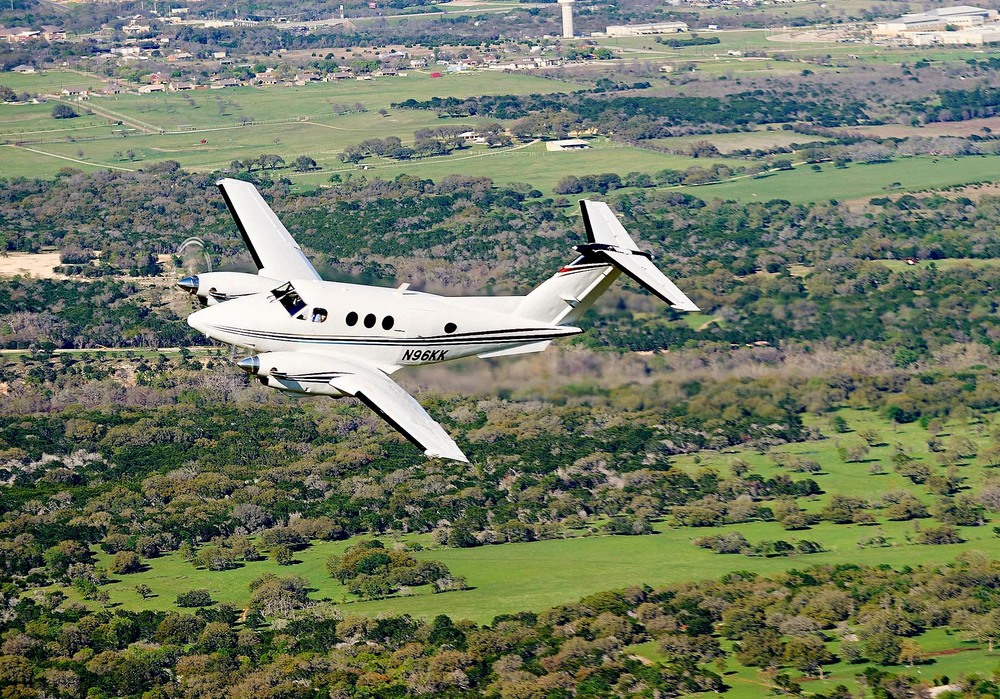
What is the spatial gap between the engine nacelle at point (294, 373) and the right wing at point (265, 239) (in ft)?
25.7

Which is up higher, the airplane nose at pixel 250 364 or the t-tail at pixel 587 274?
the t-tail at pixel 587 274

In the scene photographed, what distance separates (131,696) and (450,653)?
2080 cm

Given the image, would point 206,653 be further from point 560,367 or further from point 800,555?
point 800,555

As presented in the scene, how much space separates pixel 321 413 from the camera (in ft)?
545

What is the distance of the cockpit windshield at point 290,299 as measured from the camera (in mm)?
71875

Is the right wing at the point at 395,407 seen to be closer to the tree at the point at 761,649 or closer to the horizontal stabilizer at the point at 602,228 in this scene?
the horizontal stabilizer at the point at 602,228

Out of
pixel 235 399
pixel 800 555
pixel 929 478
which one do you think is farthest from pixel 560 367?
pixel 235 399

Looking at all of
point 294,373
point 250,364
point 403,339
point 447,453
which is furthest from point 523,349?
point 250,364

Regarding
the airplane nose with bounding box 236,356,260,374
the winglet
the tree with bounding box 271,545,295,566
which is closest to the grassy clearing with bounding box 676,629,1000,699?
the tree with bounding box 271,545,295,566

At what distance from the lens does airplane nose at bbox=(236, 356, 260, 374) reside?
225 feet

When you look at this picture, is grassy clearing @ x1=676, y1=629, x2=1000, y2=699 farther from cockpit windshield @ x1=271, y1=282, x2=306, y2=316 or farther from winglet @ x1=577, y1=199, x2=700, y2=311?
cockpit windshield @ x1=271, y1=282, x2=306, y2=316

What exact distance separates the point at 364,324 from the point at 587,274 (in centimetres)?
1055

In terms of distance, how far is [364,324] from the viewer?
72.4 meters

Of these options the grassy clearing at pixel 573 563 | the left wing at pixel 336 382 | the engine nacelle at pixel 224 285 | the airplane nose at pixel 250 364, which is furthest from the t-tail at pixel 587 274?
the grassy clearing at pixel 573 563
